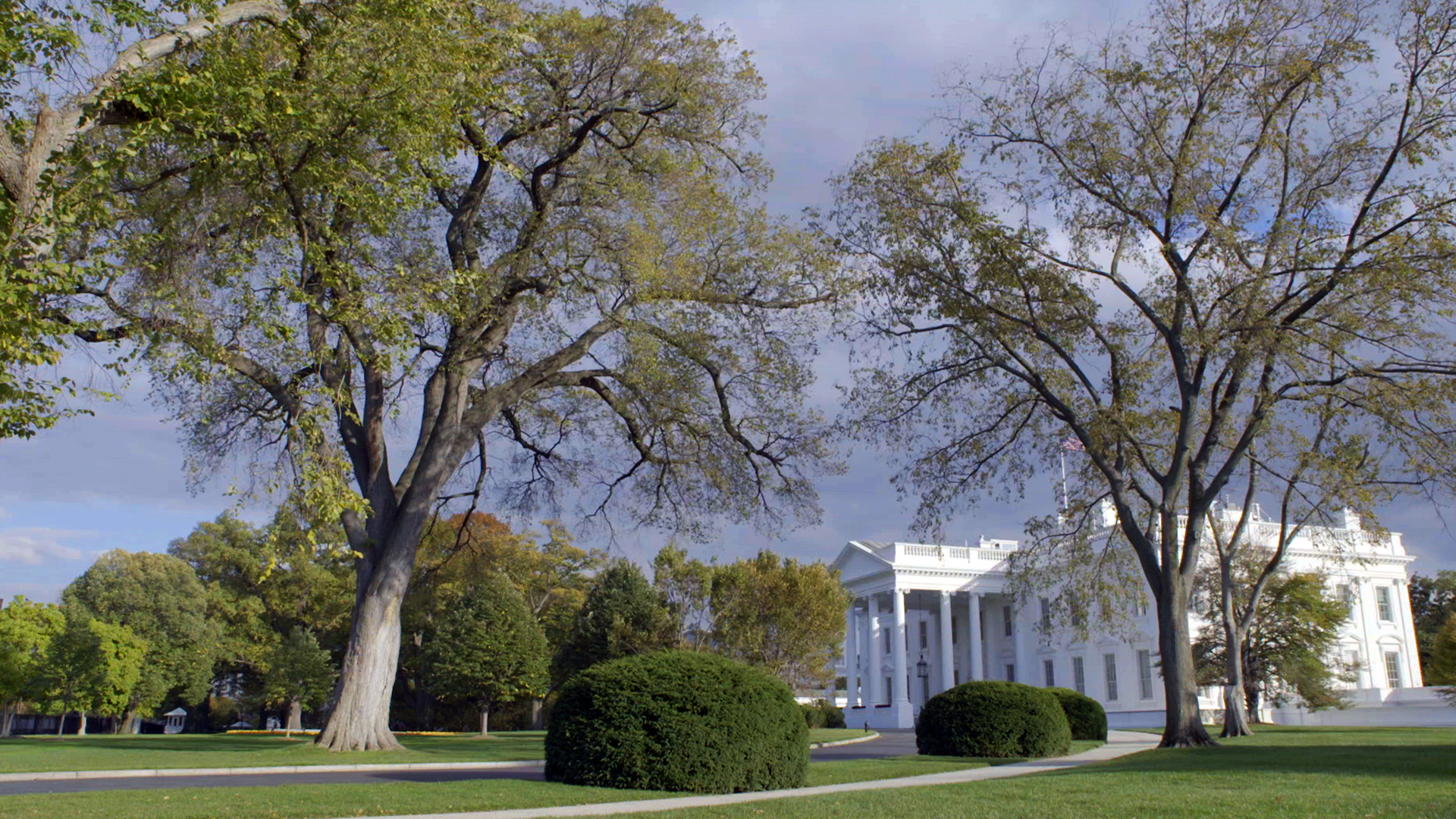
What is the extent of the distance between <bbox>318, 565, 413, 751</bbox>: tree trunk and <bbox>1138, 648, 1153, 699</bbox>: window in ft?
144

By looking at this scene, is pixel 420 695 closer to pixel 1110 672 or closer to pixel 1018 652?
pixel 1018 652

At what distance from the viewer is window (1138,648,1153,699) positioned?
53.6 metres

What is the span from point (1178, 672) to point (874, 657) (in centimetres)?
4598

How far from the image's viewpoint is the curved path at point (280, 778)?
13469 millimetres

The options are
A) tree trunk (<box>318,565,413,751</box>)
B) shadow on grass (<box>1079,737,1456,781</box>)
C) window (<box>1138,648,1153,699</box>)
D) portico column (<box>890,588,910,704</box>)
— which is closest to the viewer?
shadow on grass (<box>1079,737,1456,781</box>)

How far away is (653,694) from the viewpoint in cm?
1241

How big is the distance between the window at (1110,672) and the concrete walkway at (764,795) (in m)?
39.7

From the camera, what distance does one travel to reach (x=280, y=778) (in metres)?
15.0

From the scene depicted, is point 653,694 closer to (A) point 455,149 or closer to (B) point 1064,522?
(A) point 455,149

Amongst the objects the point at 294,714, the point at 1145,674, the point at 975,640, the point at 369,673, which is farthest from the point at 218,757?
the point at 1145,674

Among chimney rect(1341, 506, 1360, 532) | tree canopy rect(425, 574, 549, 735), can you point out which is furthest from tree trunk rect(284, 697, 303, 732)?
chimney rect(1341, 506, 1360, 532)

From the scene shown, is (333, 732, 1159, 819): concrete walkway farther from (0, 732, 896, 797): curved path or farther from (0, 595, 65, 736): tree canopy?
(0, 595, 65, 736): tree canopy

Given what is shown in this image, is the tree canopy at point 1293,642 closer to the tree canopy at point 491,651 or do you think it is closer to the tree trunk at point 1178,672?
the tree trunk at point 1178,672

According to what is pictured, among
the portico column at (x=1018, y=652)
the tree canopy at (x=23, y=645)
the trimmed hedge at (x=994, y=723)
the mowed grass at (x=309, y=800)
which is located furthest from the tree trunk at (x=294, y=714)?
the portico column at (x=1018, y=652)
